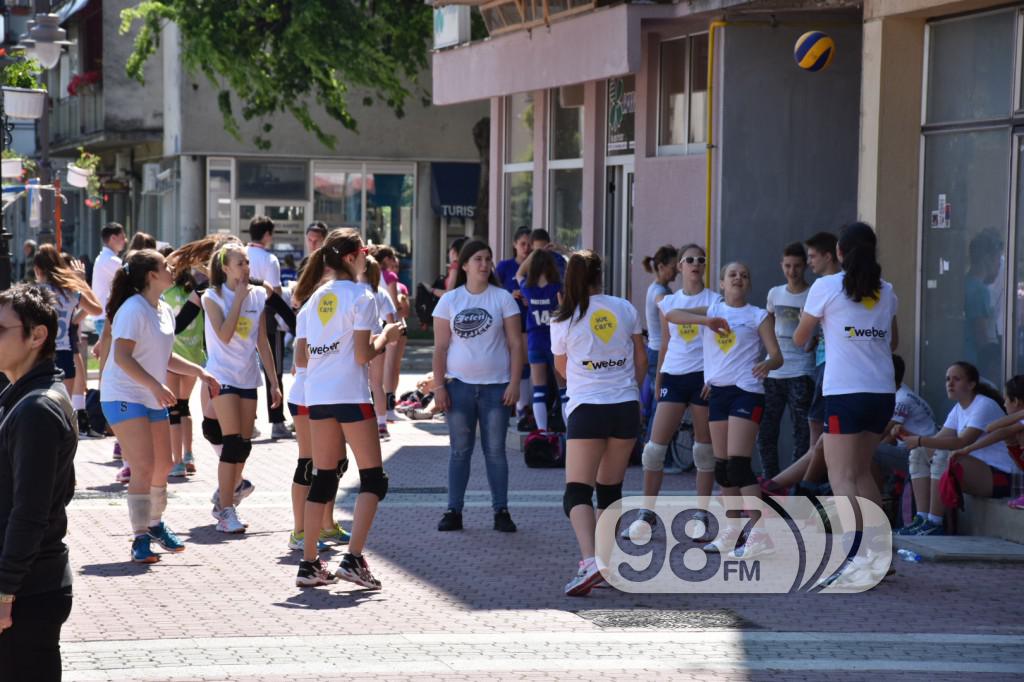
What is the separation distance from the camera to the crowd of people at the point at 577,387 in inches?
338

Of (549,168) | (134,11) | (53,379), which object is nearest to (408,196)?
(134,11)

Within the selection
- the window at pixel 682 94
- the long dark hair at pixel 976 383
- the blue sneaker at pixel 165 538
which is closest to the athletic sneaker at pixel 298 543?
the blue sneaker at pixel 165 538

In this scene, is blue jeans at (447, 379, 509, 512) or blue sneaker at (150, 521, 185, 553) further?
blue jeans at (447, 379, 509, 512)

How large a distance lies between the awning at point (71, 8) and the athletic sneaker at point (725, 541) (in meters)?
37.9

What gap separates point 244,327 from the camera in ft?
34.8

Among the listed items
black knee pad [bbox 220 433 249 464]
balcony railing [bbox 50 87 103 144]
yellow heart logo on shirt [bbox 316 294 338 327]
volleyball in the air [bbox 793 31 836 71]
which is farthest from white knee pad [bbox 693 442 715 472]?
balcony railing [bbox 50 87 103 144]

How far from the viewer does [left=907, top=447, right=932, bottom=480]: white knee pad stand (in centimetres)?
1038

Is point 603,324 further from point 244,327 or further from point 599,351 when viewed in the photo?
point 244,327

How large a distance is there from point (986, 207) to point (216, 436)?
235 inches

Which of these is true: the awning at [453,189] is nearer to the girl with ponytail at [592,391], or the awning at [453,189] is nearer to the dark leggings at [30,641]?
the girl with ponytail at [592,391]

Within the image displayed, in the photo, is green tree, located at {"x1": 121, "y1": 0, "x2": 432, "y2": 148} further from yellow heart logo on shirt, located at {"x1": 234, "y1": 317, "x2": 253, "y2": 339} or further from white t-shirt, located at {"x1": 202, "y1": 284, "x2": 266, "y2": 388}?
yellow heart logo on shirt, located at {"x1": 234, "y1": 317, "x2": 253, "y2": 339}

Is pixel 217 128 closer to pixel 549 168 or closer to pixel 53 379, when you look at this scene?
pixel 549 168

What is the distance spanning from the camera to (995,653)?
286 inches

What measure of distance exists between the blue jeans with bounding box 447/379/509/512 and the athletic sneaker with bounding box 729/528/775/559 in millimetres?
1806
